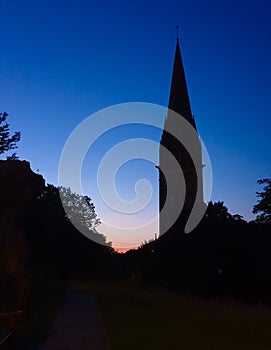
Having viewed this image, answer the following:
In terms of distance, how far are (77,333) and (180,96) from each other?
58946 millimetres

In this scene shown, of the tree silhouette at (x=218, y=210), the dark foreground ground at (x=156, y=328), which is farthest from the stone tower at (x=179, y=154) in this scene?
the dark foreground ground at (x=156, y=328)

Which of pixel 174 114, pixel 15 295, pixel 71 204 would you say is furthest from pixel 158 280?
pixel 71 204

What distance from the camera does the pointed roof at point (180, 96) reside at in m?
70.9

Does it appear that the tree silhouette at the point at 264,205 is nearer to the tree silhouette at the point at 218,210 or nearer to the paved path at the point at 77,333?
the tree silhouette at the point at 218,210

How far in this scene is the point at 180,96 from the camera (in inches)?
2790

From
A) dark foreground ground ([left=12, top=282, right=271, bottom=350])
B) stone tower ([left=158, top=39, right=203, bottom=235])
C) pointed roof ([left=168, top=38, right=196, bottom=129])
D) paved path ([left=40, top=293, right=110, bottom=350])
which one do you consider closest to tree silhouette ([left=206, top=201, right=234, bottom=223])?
stone tower ([left=158, top=39, right=203, bottom=235])

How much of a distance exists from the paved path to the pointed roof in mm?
52520

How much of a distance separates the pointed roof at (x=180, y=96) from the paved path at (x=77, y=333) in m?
52.5

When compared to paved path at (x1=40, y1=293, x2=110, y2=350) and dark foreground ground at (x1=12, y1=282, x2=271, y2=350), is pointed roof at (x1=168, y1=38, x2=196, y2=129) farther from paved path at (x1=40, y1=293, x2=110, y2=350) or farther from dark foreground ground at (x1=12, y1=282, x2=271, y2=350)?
paved path at (x1=40, y1=293, x2=110, y2=350)

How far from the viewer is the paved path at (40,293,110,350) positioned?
12.1 meters

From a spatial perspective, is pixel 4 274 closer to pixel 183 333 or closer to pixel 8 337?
pixel 183 333

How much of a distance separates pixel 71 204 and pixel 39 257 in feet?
127

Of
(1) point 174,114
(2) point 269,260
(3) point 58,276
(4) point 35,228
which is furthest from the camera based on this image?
(1) point 174,114

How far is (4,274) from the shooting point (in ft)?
70.7
